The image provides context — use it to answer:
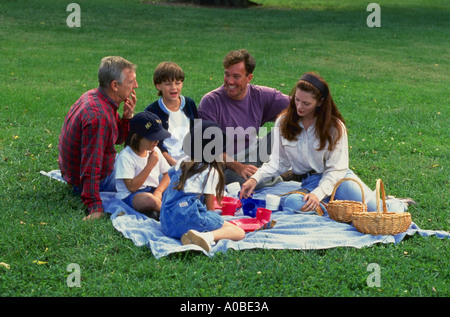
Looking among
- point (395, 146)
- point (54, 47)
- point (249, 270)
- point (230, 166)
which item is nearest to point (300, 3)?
point (54, 47)

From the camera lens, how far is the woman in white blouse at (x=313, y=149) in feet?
18.0

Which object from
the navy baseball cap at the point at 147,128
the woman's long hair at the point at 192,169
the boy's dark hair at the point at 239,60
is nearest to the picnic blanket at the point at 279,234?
the woman's long hair at the point at 192,169

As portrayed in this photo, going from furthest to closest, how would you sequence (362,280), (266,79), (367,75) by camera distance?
1. (367,75)
2. (266,79)
3. (362,280)

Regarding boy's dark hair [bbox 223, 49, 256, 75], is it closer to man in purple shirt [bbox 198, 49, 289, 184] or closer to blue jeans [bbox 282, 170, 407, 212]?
man in purple shirt [bbox 198, 49, 289, 184]

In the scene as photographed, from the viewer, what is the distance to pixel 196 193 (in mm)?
4840

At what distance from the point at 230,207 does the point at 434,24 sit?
1701 centimetres

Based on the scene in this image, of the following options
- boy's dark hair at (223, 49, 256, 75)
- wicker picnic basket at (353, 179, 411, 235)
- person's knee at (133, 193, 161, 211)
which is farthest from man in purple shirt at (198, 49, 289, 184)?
wicker picnic basket at (353, 179, 411, 235)

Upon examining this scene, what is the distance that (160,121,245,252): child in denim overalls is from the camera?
15.6ft

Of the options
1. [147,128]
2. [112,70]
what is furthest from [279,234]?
[112,70]

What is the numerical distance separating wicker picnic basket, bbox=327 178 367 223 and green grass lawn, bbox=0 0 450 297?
1.63ft

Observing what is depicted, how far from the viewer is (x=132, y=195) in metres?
5.50

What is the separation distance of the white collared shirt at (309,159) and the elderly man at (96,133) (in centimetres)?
135

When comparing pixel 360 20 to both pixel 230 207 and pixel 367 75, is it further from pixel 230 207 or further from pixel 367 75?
pixel 230 207

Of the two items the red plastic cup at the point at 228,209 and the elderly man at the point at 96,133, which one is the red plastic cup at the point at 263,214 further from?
the elderly man at the point at 96,133
